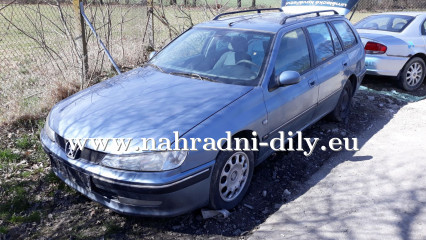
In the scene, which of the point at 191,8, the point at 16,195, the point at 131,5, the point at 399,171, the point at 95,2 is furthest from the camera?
the point at 191,8

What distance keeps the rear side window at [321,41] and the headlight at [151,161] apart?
259 cm

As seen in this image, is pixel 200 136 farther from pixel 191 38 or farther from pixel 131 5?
pixel 131 5

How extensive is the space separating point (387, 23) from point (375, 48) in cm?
107

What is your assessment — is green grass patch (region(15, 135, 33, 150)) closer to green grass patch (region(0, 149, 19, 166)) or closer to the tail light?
green grass patch (region(0, 149, 19, 166))

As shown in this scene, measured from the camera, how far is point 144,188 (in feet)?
8.75

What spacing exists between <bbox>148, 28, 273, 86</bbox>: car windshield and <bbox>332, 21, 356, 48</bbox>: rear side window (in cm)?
182

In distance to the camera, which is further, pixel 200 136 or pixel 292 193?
pixel 292 193

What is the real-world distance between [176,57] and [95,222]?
2.07 m

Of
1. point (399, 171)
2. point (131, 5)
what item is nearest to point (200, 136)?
point (399, 171)

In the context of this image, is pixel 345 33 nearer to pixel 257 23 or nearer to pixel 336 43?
pixel 336 43

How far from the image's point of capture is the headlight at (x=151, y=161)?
2.70 meters

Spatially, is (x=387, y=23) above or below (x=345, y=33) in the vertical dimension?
below

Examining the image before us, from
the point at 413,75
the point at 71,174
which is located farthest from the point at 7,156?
the point at 413,75

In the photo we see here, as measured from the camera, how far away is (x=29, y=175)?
3.78 m
